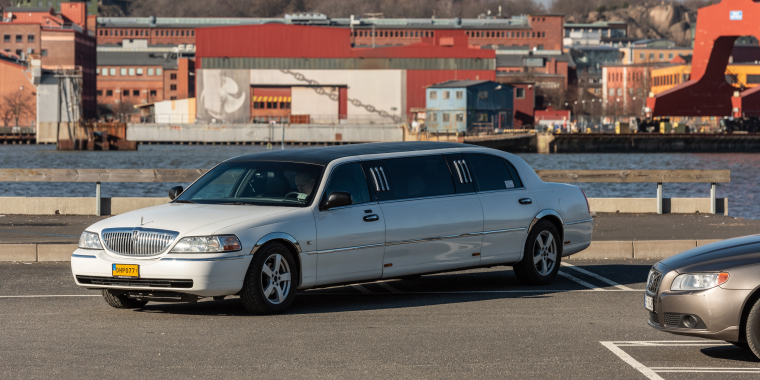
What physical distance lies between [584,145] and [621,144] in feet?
12.8

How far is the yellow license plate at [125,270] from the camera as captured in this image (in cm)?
901

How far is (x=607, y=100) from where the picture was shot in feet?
595

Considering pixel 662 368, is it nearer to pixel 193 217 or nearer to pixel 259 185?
pixel 193 217

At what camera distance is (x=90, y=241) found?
945 cm

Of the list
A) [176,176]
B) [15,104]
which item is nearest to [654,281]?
[176,176]

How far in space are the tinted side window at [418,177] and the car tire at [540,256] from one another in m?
1.29

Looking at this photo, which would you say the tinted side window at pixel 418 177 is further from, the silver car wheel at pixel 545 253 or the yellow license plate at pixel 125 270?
the yellow license plate at pixel 125 270


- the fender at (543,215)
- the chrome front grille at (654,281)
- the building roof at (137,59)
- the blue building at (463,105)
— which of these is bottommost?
the chrome front grille at (654,281)

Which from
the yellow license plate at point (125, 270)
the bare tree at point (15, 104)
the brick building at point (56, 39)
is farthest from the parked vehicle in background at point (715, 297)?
the bare tree at point (15, 104)

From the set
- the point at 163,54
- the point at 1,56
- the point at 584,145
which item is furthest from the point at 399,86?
the point at 163,54

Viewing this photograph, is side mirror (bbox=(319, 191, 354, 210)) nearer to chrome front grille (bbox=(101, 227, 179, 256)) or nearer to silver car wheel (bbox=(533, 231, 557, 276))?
chrome front grille (bbox=(101, 227, 179, 256))

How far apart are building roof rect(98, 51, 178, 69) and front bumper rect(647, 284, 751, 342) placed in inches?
6920

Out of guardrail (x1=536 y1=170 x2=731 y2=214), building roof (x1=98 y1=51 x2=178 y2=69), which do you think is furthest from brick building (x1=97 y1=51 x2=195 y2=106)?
guardrail (x1=536 y1=170 x2=731 y2=214)

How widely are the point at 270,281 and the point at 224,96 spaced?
4597 inches
